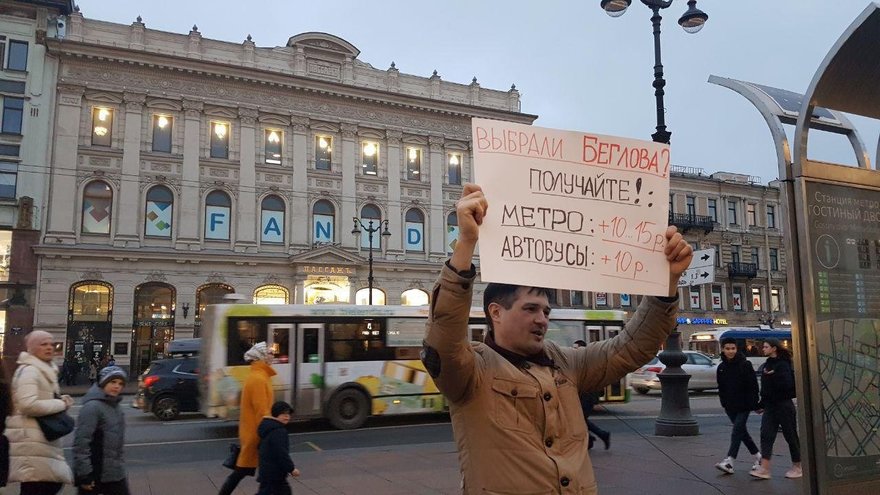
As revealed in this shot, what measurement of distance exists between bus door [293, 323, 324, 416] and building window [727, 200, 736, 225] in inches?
1881

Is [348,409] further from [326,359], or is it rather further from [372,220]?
[372,220]

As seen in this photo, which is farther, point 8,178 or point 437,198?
point 437,198

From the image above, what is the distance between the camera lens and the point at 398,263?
40500mm

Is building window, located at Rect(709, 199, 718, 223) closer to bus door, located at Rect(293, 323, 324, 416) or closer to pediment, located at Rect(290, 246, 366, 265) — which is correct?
pediment, located at Rect(290, 246, 366, 265)

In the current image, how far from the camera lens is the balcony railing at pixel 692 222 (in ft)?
172

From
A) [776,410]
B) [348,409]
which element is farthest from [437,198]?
[776,410]

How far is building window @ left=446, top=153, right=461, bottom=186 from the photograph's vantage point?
43469mm

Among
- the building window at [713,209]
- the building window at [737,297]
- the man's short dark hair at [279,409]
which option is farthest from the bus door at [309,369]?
the building window at [737,297]

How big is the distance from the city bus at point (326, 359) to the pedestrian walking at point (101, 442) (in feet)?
29.2

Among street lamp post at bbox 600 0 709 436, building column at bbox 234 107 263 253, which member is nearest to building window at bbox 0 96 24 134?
building column at bbox 234 107 263 253

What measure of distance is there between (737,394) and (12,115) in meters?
36.0

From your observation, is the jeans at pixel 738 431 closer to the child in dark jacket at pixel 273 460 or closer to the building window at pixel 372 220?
the child in dark jacket at pixel 273 460

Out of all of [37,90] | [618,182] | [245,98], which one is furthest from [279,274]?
[618,182]

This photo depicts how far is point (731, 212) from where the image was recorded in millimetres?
55906
